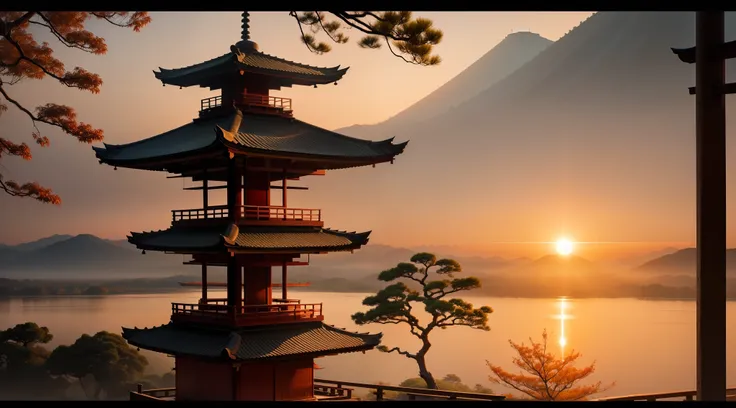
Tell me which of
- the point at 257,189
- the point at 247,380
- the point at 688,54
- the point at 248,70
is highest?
the point at 248,70

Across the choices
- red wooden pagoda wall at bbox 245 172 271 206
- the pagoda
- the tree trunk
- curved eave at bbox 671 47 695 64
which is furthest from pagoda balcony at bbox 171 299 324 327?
the tree trunk

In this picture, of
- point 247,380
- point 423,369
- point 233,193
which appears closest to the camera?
point 247,380

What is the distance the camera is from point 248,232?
48.1ft

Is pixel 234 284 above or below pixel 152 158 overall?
below

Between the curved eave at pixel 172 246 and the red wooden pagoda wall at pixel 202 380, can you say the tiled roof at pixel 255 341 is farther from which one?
the curved eave at pixel 172 246

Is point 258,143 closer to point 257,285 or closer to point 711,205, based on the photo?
point 257,285

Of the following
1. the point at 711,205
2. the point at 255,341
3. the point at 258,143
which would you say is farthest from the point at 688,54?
the point at 255,341

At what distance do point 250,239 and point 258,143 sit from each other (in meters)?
2.09

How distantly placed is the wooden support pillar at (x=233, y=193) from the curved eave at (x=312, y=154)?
620 mm

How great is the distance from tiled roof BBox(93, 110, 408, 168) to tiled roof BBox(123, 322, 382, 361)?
12.6 feet

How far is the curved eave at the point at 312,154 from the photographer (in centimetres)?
1399

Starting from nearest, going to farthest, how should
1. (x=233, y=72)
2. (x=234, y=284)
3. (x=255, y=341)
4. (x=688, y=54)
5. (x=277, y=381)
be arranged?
(x=688, y=54) < (x=255, y=341) < (x=277, y=381) < (x=234, y=284) < (x=233, y=72)

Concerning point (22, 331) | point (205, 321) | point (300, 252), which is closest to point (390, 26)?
point (300, 252)

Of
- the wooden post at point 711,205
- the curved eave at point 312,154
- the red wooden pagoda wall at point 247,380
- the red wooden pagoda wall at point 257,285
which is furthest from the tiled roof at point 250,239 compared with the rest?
the wooden post at point 711,205
